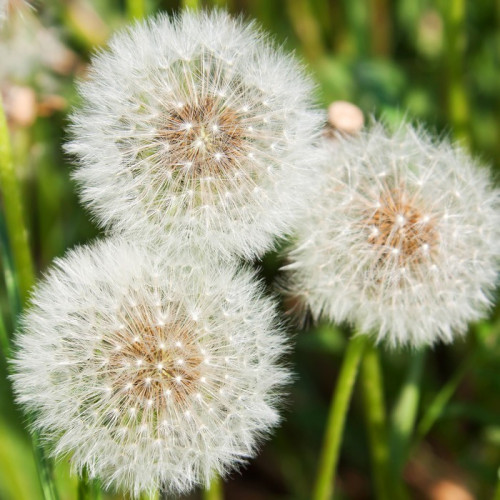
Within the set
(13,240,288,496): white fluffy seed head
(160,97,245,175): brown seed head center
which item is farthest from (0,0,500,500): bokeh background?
(13,240,288,496): white fluffy seed head

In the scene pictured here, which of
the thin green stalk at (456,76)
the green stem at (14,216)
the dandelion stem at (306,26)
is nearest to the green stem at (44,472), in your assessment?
the green stem at (14,216)

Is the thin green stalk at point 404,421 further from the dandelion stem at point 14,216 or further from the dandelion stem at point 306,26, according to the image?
the dandelion stem at point 306,26

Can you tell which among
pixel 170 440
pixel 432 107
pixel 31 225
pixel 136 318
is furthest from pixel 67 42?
pixel 170 440

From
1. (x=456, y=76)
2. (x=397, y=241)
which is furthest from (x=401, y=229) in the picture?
(x=456, y=76)

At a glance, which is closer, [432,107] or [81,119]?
[81,119]

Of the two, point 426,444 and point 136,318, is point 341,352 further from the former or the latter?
point 136,318

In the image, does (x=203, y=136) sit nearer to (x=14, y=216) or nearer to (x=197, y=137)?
(x=197, y=137)
